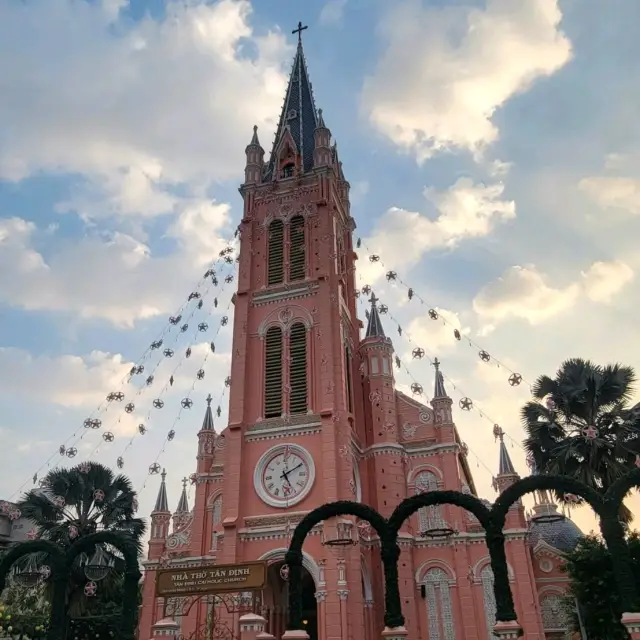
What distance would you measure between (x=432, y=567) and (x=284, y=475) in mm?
7442

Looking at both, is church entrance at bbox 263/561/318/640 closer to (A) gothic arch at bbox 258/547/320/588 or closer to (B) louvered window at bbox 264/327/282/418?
(A) gothic arch at bbox 258/547/320/588

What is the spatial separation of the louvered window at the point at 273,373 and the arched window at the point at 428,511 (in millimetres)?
7291

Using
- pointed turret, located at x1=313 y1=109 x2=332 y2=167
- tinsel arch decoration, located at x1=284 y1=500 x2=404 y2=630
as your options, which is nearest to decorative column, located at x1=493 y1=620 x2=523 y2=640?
tinsel arch decoration, located at x1=284 y1=500 x2=404 y2=630

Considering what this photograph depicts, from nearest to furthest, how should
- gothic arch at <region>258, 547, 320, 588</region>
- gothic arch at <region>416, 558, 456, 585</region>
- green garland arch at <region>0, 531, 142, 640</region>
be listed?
green garland arch at <region>0, 531, 142, 640</region> < gothic arch at <region>258, 547, 320, 588</region> < gothic arch at <region>416, 558, 456, 585</region>

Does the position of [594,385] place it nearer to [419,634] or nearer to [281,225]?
[419,634]

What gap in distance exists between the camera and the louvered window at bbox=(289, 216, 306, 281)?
1243 inches

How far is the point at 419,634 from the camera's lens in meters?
25.3

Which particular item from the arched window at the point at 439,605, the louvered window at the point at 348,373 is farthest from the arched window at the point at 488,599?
the louvered window at the point at 348,373

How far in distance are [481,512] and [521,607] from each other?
14539 millimetres

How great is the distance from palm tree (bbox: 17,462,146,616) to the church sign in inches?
316

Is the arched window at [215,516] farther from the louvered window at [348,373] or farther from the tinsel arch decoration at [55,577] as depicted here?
the tinsel arch decoration at [55,577]

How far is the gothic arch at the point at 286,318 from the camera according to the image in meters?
29.9

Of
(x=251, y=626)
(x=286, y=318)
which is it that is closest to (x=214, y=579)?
(x=251, y=626)

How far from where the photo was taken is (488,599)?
25578 mm
